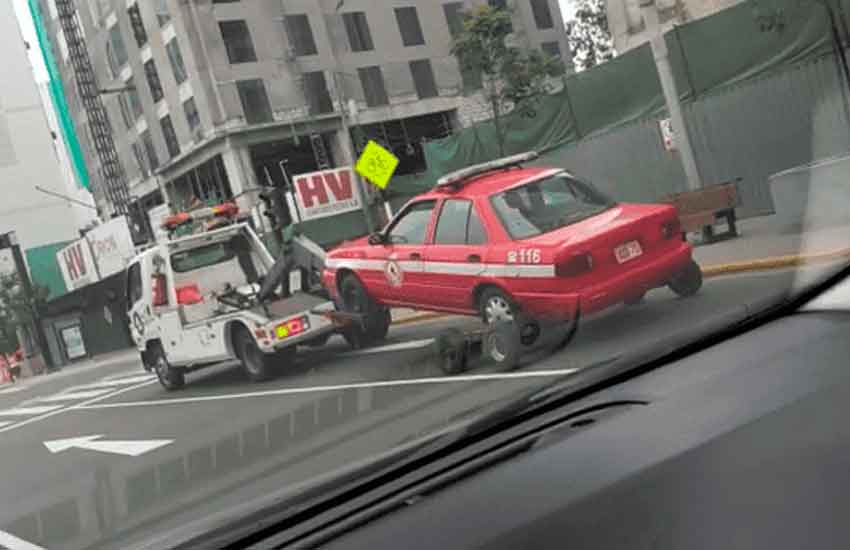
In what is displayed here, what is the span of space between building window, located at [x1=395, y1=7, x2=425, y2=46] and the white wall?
0.70 m

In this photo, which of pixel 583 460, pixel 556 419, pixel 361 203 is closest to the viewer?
pixel 361 203

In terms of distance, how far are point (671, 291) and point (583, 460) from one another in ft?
1.47

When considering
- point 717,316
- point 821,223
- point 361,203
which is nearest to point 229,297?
point 361,203

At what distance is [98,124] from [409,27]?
64cm

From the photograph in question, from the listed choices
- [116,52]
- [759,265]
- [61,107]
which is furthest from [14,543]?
[759,265]

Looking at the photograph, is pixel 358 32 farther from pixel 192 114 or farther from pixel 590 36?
pixel 590 36

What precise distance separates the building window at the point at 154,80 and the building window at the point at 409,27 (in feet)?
1.62

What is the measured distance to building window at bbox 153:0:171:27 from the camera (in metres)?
1.53

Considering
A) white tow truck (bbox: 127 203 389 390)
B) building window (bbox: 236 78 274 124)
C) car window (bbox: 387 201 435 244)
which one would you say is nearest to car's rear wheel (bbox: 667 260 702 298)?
car window (bbox: 387 201 435 244)

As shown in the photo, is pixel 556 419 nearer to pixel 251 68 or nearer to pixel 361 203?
pixel 361 203

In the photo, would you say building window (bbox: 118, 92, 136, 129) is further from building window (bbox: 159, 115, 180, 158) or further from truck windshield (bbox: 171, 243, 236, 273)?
truck windshield (bbox: 171, 243, 236, 273)

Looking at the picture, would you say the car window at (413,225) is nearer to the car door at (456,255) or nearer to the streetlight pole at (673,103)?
the car door at (456,255)

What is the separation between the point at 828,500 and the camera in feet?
5.88

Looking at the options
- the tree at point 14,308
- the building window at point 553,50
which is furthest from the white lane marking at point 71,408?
the building window at point 553,50
